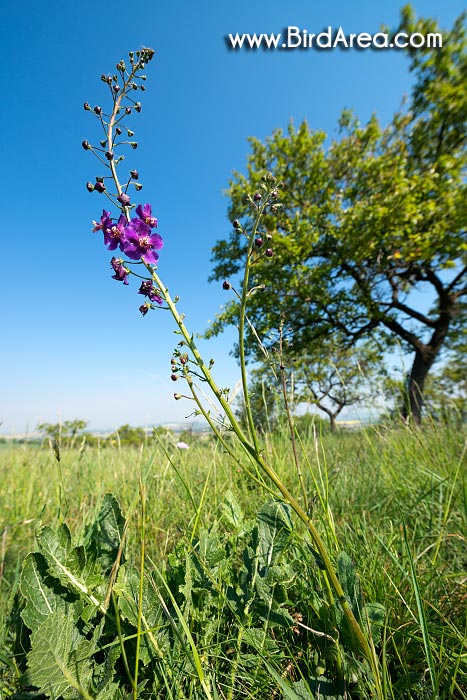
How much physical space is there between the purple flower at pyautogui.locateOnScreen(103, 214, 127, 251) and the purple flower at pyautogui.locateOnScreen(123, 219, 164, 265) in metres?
0.04

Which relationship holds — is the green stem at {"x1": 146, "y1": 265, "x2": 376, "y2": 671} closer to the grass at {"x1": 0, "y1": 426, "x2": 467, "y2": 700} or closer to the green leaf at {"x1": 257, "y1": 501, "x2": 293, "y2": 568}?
the grass at {"x1": 0, "y1": 426, "x2": 467, "y2": 700}

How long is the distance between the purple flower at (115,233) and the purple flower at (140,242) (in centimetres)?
4

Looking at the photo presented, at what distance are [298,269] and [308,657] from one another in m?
11.5

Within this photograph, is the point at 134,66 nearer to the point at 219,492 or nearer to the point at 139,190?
the point at 139,190

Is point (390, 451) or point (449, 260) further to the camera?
point (449, 260)

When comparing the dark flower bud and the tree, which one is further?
the tree

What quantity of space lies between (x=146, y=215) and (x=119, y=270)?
10.2 inches

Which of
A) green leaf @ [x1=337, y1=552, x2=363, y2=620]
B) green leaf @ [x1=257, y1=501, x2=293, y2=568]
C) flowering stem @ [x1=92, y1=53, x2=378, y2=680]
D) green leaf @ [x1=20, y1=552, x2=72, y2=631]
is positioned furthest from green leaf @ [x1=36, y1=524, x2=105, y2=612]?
green leaf @ [x1=337, y1=552, x2=363, y2=620]

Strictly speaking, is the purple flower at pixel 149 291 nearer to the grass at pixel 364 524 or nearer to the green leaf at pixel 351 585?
the grass at pixel 364 524

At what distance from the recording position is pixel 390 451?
124 inches

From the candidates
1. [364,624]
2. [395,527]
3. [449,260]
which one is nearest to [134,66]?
[364,624]

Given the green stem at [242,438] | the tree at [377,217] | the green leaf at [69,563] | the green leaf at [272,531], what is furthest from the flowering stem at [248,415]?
the tree at [377,217]

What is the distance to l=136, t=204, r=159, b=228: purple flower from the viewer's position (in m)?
1.16

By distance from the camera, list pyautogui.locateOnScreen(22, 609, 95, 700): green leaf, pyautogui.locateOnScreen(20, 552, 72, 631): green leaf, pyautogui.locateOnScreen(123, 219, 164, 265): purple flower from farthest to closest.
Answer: pyautogui.locateOnScreen(123, 219, 164, 265): purple flower, pyautogui.locateOnScreen(20, 552, 72, 631): green leaf, pyautogui.locateOnScreen(22, 609, 95, 700): green leaf
